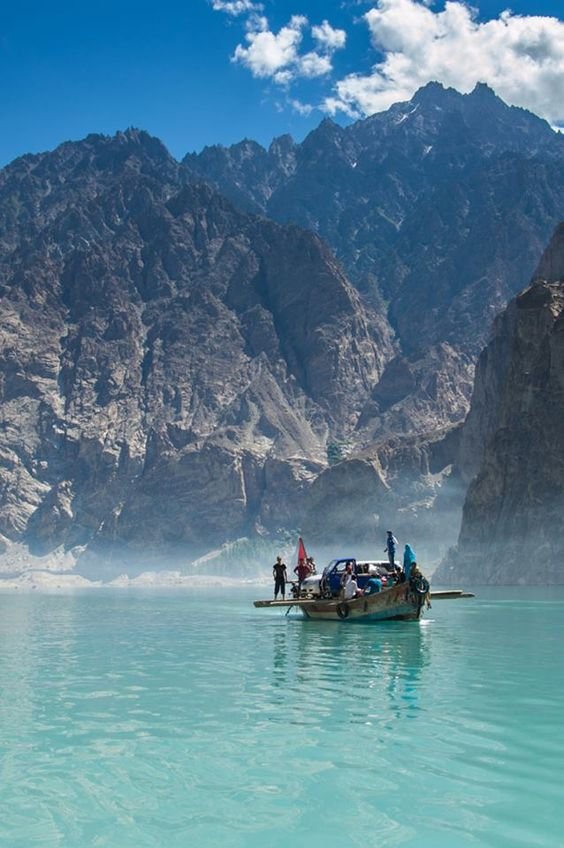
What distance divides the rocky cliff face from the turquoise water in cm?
10346

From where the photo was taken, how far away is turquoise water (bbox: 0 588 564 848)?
1162cm

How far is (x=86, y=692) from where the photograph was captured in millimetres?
23172

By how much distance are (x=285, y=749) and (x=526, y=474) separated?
129 m

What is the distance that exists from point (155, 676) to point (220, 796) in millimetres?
14012

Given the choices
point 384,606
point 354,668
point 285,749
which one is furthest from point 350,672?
point 384,606

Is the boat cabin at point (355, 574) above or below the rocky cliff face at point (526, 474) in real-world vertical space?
below

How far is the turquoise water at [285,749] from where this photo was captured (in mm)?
11625

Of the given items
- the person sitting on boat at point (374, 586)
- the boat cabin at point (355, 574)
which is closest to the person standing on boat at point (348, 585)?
the boat cabin at point (355, 574)

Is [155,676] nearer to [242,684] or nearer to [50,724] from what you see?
[242,684]

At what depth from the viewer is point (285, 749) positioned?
15648 mm

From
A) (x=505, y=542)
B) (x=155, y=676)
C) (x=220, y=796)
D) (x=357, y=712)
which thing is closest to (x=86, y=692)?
(x=155, y=676)

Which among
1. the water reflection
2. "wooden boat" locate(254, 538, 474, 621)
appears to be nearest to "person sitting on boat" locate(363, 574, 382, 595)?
"wooden boat" locate(254, 538, 474, 621)

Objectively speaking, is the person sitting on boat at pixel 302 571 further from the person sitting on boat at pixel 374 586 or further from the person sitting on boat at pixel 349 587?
the person sitting on boat at pixel 374 586

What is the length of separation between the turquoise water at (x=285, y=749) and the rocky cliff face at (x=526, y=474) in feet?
339
